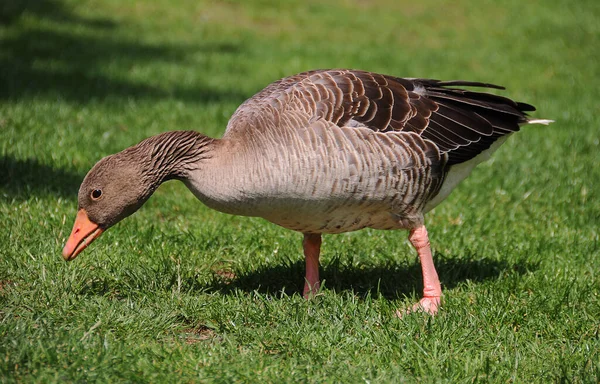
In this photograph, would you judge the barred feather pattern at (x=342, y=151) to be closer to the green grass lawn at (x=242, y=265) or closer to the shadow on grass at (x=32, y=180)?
the green grass lawn at (x=242, y=265)

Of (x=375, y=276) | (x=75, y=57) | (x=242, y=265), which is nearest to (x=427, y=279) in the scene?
(x=375, y=276)

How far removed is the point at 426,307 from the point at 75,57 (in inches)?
326

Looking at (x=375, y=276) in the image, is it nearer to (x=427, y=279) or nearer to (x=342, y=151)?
(x=427, y=279)

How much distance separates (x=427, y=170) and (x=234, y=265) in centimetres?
164

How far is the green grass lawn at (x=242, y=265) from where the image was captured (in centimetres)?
391

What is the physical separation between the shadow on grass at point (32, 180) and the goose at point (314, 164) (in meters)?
1.96

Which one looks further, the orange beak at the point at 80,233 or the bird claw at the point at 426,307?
the bird claw at the point at 426,307

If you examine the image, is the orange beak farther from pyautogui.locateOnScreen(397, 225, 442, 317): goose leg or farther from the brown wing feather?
pyautogui.locateOnScreen(397, 225, 442, 317): goose leg

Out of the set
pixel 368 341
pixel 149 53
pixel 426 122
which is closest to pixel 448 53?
pixel 149 53

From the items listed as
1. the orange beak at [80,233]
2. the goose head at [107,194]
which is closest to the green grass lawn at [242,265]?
the orange beak at [80,233]

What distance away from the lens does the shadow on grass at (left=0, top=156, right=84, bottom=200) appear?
20.2ft

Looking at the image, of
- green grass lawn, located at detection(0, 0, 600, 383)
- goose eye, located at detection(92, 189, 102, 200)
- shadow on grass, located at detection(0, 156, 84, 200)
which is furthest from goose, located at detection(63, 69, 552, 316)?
shadow on grass, located at detection(0, 156, 84, 200)

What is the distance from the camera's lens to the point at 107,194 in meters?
4.32

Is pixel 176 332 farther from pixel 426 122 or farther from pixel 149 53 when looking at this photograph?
pixel 149 53
